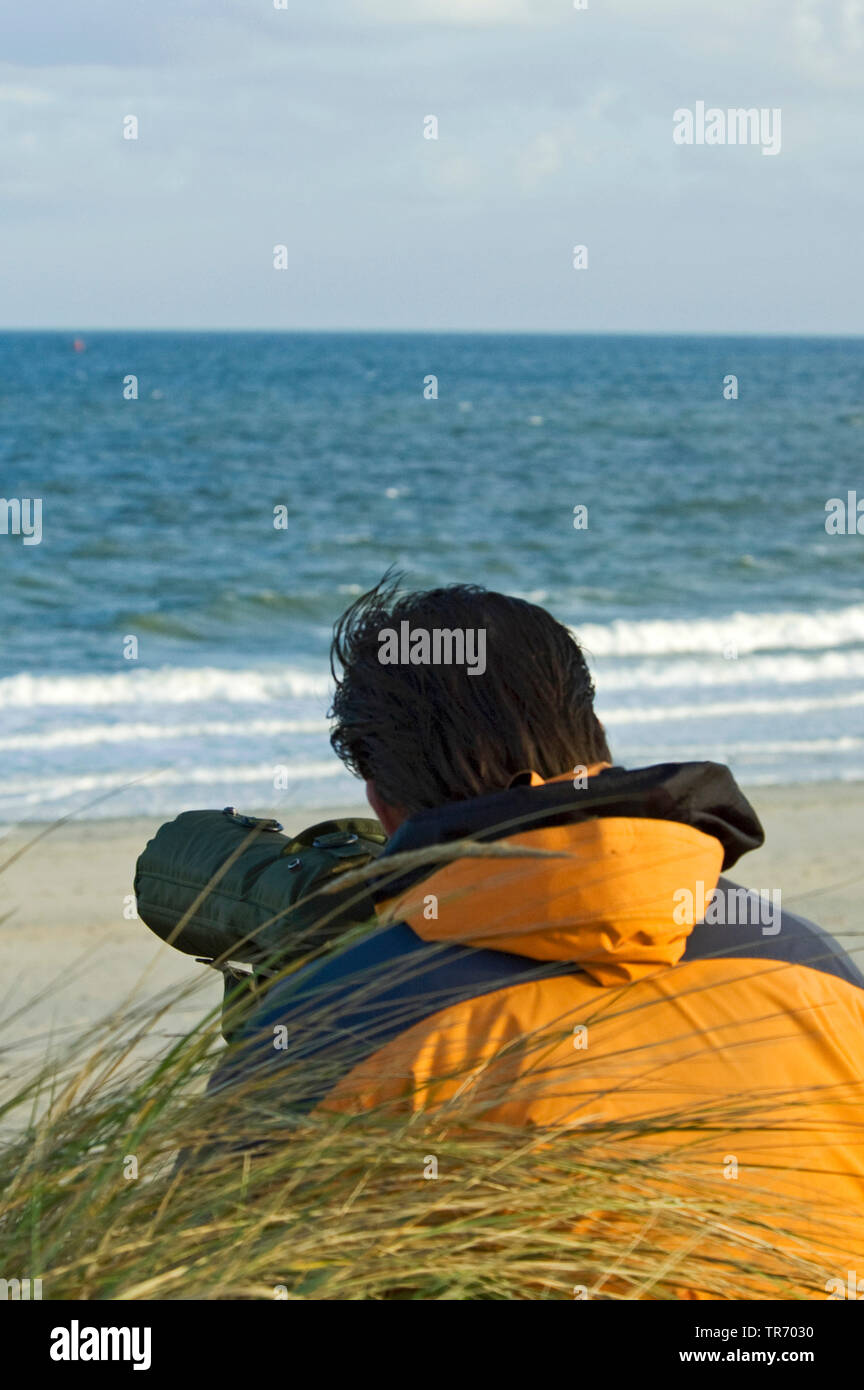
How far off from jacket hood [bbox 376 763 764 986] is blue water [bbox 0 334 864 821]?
59 cm

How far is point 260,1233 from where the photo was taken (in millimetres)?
1297

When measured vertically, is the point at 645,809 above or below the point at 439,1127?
above

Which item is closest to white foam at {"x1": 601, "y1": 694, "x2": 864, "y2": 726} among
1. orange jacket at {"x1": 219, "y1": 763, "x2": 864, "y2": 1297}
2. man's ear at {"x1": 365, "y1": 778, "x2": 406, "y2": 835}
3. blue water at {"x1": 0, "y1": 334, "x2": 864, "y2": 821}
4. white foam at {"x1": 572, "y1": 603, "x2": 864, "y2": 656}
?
blue water at {"x1": 0, "y1": 334, "x2": 864, "y2": 821}

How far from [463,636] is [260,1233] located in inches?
27.8

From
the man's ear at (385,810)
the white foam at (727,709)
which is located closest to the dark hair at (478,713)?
the man's ear at (385,810)

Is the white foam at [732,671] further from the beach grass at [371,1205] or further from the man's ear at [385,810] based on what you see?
the beach grass at [371,1205]

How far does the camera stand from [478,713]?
5.33ft

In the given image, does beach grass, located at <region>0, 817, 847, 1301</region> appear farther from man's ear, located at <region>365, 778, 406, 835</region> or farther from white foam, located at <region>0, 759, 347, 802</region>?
white foam, located at <region>0, 759, 347, 802</region>

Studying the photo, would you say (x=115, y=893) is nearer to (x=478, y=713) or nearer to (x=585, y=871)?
(x=478, y=713)

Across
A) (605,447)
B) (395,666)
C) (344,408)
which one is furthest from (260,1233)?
(344,408)

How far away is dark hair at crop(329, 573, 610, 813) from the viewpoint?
64.1 inches

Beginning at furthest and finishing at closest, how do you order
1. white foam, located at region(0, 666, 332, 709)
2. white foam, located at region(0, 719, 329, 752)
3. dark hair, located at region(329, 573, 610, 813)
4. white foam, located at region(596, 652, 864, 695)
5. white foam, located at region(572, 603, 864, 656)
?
white foam, located at region(572, 603, 864, 656) < white foam, located at region(596, 652, 864, 695) < white foam, located at region(0, 666, 332, 709) < white foam, located at region(0, 719, 329, 752) < dark hair, located at region(329, 573, 610, 813)

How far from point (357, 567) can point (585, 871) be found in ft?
58.0
